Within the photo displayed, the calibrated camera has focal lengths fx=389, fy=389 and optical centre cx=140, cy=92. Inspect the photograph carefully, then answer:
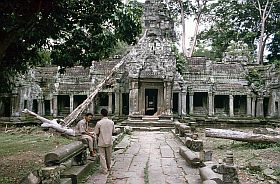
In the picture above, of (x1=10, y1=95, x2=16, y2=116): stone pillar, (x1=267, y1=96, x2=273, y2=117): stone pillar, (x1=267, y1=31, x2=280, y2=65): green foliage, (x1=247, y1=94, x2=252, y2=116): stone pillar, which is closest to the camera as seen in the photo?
(x1=10, y1=95, x2=16, y2=116): stone pillar

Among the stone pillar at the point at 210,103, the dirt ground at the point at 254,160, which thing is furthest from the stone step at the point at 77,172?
the stone pillar at the point at 210,103

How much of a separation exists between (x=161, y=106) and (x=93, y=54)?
15836 millimetres

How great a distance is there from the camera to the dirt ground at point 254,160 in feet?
31.2

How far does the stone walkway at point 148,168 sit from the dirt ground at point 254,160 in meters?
1.35

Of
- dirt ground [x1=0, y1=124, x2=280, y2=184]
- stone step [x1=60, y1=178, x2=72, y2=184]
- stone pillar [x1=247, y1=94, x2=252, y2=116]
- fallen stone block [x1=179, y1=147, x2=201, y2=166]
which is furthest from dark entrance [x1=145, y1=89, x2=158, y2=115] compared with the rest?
stone step [x1=60, y1=178, x2=72, y2=184]

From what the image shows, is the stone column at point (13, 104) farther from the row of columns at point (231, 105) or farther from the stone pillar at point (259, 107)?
the stone pillar at point (259, 107)

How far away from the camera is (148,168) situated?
33.9 ft

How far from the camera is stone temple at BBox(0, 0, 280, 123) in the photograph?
93.5ft

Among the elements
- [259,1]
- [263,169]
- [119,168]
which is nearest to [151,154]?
[119,168]

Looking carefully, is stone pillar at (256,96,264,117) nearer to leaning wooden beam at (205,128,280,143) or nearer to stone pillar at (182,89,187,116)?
stone pillar at (182,89,187,116)

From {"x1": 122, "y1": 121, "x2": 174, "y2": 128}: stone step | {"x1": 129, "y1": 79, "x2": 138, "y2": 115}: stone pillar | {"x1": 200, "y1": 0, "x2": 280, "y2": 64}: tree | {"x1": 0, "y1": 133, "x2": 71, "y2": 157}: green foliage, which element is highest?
{"x1": 200, "y1": 0, "x2": 280, "y2": 64}: tree

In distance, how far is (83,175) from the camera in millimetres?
8938

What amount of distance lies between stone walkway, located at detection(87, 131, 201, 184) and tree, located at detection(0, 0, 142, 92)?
3.27 m

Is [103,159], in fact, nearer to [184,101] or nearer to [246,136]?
[246,136]
